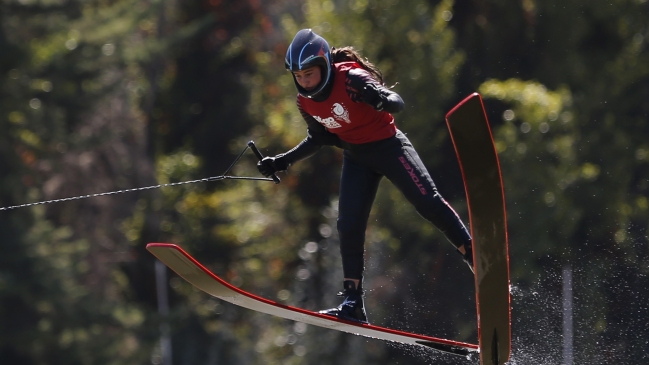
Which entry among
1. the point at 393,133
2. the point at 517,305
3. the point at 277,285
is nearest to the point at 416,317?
the point at 517,305

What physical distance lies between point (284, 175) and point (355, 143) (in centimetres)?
1007

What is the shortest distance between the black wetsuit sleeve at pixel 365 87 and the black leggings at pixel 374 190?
0.44m

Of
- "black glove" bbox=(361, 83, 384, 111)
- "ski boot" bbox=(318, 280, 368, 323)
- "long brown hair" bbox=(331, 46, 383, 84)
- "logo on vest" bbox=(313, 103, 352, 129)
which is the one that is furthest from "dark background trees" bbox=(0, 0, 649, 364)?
"black glove" bbox=(361, 83, 384, 111)

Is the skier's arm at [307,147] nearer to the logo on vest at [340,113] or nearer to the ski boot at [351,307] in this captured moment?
the logo on vest at [340,113]

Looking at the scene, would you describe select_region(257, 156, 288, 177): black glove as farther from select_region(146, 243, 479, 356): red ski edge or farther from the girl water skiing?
select_region(146, 243, 479, 356): red ski edge

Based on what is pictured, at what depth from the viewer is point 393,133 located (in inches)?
247

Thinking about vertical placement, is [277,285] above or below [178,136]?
below

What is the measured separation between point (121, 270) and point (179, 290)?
1944 mm

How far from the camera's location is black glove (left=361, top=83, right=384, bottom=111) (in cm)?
566

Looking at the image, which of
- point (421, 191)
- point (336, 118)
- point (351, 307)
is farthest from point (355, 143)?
point (351, 307)

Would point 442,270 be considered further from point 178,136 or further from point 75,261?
point 178,136

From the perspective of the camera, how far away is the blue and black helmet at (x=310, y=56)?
230 inches

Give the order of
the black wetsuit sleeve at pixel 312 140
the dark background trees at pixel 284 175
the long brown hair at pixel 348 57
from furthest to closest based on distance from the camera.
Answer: the dark background trees at pixel 284 175 < the black wetsuit sleeve at pixel 312 140 < the long brown hair at pixel 348 57

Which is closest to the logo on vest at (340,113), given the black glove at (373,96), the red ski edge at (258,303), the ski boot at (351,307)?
the black glove at (373,96)
